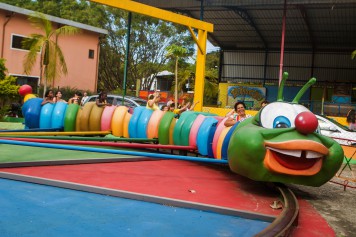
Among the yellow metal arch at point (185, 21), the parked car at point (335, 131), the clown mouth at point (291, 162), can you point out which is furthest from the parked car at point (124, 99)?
the clown mouth at point (291, 162)

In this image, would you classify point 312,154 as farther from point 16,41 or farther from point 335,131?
point 16,41

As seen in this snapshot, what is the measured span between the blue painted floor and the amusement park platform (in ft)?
0.11

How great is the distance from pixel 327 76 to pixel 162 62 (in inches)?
501

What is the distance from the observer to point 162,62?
34094 mm

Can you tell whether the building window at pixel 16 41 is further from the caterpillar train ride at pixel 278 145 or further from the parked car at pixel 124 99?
the caterpillar train ride at pixel 278 145

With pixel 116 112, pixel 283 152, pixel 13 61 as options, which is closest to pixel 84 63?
pixel 13 61

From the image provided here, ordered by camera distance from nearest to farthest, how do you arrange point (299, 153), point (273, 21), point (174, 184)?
point (299, 153) → point (174, 184) → point (273, 21)

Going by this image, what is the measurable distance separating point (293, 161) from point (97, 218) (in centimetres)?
228

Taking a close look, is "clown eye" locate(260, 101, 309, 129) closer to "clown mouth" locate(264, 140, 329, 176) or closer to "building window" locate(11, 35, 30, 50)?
"clown mouth" locate(264, 140, 329, 176)

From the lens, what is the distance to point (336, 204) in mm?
5598

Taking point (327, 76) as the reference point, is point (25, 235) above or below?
below

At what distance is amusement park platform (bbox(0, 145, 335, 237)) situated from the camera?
14.8ft

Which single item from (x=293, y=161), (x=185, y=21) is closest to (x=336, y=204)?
(x=293, y=161)

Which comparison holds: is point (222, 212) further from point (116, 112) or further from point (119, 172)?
point (116, 112)
